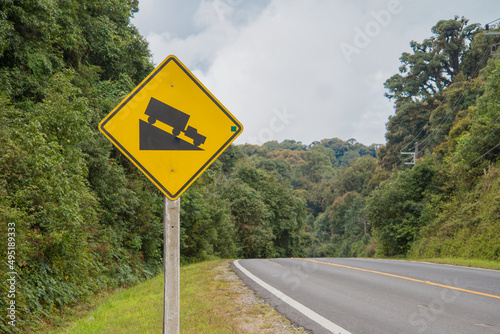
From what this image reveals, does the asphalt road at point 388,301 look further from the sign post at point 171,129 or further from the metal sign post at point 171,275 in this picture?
the sign post at point 171,129

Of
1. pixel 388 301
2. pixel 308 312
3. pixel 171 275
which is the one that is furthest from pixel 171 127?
pixel 388 301

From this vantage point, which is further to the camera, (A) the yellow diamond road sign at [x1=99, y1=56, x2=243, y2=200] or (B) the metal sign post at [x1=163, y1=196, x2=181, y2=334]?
(A) the yellow diamond road sign at [x1=99, y1=56, x2=243, y2=200]

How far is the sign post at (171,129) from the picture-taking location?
278 centimetres

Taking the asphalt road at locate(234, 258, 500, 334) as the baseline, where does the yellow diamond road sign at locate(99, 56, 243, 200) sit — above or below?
above

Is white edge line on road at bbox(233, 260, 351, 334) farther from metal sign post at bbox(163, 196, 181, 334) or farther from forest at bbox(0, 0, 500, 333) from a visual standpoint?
forest at bbox(0, 0, 500, 333)

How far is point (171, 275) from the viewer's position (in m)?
2.61

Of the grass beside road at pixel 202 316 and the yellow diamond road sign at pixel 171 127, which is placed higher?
the yellow diamond road sign at pixel 171 127

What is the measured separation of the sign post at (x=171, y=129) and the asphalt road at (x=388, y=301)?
3.12m

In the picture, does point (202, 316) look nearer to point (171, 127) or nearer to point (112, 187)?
point (171, 127)

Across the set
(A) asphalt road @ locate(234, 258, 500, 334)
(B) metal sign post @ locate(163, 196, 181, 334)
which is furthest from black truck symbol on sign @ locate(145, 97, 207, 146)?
(A) asphalt road @ locate(234, 258, 500, 334)

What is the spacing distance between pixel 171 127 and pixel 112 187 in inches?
473

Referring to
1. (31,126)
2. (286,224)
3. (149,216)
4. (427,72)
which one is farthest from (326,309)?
(427,72)

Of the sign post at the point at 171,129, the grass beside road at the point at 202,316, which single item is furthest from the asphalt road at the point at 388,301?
the sign post at the point at 171,129

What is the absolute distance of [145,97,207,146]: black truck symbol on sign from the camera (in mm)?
2830
